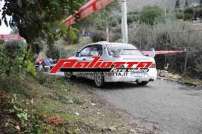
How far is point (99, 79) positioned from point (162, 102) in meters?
3.64

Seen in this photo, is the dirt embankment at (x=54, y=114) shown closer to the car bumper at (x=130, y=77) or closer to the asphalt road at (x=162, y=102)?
the asphalt road at (x=162, y=102)

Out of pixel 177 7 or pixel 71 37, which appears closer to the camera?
pixel 71 37

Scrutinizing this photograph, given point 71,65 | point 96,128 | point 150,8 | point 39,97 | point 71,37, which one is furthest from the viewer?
point 150,8

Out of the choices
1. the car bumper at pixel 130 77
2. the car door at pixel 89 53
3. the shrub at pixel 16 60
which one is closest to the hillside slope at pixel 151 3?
the car door at pixel 89 53

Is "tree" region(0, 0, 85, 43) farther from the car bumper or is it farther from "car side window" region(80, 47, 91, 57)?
"car side window" region(80, 47, 91, 57)

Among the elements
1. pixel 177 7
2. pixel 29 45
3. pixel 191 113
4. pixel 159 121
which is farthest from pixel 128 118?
pixel 177 7

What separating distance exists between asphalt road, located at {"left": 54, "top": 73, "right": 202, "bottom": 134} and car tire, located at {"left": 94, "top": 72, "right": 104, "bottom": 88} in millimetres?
204

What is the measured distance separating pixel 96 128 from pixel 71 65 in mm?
8661

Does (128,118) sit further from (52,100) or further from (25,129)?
(25,129)

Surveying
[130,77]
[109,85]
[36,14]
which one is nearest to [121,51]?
[130,77]

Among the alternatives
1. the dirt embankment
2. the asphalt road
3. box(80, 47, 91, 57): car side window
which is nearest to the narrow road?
the asphalt road

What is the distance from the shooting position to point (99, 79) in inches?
627

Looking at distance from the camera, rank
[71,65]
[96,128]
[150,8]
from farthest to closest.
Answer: [150,8]
[71,65]
[96,128]

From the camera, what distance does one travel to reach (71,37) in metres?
8.02
